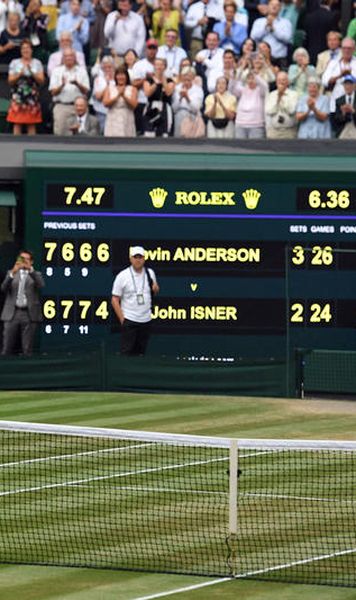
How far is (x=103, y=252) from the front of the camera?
96.8 feet

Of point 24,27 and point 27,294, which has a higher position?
point 24,27

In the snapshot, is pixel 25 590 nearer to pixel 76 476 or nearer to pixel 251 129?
pixel 76 476

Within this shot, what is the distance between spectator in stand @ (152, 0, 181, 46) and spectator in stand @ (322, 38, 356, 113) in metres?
2.93

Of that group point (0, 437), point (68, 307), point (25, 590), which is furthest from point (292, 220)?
point (25, 590)

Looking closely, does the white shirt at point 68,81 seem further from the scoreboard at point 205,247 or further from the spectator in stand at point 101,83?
the scoreboard at point 205,247

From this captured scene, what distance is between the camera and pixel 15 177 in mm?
30125

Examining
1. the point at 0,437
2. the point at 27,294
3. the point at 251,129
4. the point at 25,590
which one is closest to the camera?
the point at 25,590

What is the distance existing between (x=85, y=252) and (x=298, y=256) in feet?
11.5

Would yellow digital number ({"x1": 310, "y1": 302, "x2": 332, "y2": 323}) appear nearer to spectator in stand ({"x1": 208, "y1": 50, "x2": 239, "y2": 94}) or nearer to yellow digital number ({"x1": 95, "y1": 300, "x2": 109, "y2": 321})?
yellow digital number ({"x1": 95, "y1": 300, "x2": 109, "y2": 321})

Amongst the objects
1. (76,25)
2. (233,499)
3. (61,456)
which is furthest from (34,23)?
(233,499)

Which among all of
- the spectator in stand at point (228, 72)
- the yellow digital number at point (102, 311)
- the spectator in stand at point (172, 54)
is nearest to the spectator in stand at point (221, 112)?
the spectator in stand at point (228, 72)

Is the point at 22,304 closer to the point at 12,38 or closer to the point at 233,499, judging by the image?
the point at 12,38

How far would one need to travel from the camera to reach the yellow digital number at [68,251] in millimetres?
29375

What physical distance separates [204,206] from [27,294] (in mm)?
3247
